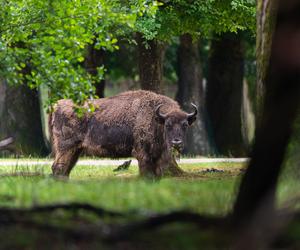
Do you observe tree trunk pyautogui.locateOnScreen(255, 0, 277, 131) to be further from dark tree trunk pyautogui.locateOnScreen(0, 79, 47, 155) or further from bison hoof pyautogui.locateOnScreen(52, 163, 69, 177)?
dark tree trunk pyautogui.locateOnScreen(0, 79, 47, 155)

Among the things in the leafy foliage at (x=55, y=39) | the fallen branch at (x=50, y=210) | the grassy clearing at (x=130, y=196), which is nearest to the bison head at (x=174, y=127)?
the leafy foliage at (x=55, y=39)

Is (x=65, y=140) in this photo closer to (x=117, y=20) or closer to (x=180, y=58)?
(x=117, y=20)

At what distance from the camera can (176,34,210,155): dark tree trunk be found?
3709 cm

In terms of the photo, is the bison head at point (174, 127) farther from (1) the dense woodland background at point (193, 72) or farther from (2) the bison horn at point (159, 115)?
(1) the dense woodland background at point (193, 72)

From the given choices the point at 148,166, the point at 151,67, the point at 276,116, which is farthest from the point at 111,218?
the point at 151,67

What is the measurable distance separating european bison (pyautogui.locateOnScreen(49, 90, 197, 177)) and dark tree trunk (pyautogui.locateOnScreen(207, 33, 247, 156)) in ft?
54.1

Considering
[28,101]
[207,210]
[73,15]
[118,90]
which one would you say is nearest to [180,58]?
[28,101]

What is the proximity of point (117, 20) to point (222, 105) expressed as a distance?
23.5 metres

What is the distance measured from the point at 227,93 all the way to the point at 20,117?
8.96 meters

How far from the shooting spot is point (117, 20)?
50.1 ft

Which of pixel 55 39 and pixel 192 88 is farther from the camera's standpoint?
pixel 192 88

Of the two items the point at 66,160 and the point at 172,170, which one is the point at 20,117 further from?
the point at 172,170

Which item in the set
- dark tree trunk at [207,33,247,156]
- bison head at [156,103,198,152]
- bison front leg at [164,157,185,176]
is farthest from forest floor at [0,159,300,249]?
dark tree trunk at [207,33,247,156]

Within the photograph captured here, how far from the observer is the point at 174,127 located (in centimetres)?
2027
